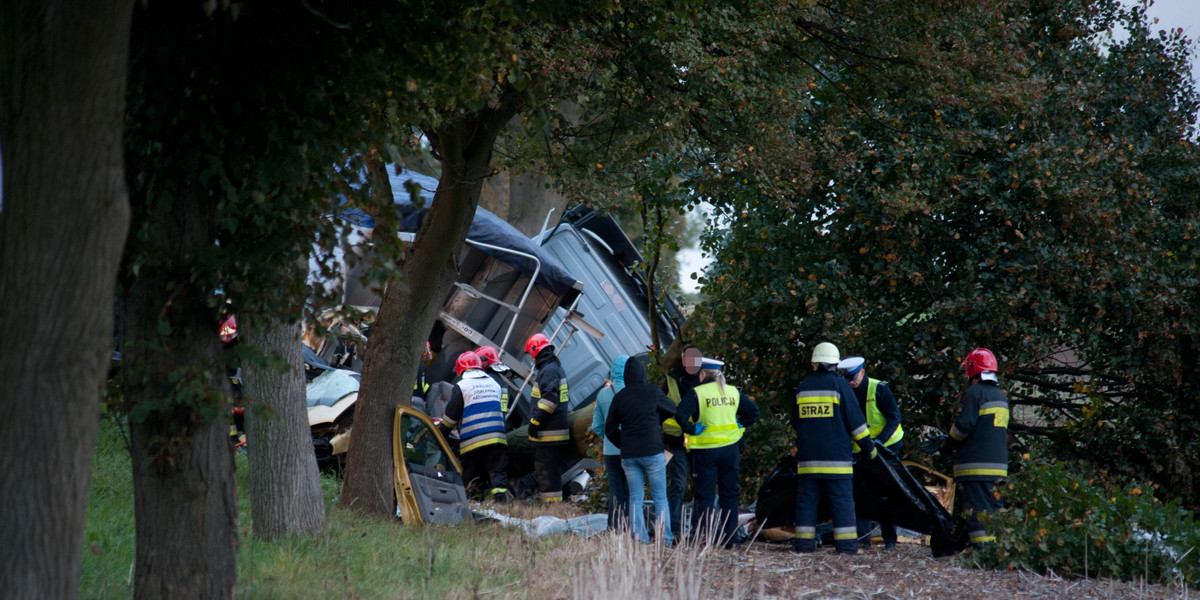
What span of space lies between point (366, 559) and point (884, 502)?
4488 millimetres

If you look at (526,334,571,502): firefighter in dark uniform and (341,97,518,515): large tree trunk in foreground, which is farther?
(526,334,571,502): firefighter in dark uniform

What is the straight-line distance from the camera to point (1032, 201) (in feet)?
33.3

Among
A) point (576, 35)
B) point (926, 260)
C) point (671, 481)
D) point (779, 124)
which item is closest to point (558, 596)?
point (671, 481)

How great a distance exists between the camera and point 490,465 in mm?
10859

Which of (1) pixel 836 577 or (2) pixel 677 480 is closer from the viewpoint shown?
(1) pixel 836 577

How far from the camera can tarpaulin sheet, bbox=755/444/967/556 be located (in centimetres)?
821

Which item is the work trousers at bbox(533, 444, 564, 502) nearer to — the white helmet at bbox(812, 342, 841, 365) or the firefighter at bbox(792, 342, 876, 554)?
the firefighter at bbox(792, 342, 876, 554)

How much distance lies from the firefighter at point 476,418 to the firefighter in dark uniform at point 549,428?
399 mm

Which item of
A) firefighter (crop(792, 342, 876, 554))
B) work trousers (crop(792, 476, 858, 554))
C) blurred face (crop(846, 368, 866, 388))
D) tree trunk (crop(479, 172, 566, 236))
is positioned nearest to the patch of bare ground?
work trousers (crop(792, 476, 858, 554))

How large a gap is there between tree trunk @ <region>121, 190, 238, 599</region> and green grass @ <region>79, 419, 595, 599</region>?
0.57 meters

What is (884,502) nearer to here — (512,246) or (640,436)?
(640,436)

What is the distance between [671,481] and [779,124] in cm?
350

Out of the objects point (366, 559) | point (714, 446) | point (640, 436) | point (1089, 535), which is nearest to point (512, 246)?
point (640, 436)

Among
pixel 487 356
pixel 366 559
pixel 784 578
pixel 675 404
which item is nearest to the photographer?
pixel 366 559
